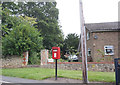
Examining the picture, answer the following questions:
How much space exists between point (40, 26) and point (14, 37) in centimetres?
1641

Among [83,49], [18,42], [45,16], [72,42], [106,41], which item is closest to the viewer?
[83,49]

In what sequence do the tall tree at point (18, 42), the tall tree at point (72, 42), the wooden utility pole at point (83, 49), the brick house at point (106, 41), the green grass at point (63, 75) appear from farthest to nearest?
the tall tree at point (72, 42), the brick house at point (106, 41), the tall tree at point (18, 42), the green grass at point (63, 75), the wooden utility pole at point (83, 49)

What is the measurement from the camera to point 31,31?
17000 mm

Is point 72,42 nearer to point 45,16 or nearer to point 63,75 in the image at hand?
point 45,16

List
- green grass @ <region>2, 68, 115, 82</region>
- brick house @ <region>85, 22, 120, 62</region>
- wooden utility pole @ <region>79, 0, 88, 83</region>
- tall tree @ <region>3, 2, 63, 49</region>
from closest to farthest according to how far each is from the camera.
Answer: wooden utility pole @ <region>79, 0, 88, 83</region> → green grass @ <region>2, 68, 115, 82</region> → brick house @ <region>85, 22, 120, 62</region> → tall tree @ <region>3, 2, 63, 49</region>

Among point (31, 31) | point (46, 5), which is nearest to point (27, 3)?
point (46, 5)

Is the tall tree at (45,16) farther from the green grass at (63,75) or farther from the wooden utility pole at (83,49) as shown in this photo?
the wooden utility pole at (83,49)

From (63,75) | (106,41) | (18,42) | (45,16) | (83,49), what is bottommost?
(63,75)

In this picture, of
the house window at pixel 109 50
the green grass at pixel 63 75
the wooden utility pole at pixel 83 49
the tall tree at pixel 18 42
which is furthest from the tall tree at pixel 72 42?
the wooden utility pole at pixel 83 49

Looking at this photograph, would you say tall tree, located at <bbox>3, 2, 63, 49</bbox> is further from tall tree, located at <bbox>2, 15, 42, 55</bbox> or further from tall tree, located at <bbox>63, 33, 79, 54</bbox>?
tall tree, located at <bbox>2, 15, 42, 55</bbox>

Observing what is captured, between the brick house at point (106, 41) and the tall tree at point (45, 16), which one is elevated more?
the tall tree at point (45, 16)

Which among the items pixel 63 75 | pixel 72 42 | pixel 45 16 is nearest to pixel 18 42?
pixel 63 75

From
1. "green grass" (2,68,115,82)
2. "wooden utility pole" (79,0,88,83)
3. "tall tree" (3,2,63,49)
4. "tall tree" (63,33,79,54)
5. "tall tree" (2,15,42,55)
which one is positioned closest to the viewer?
"wooden utility pole" (79,0,88,83)

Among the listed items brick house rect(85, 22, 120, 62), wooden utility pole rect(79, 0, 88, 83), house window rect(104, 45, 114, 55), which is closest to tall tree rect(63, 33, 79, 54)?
brick house rect(85, 22, 120, 62)
